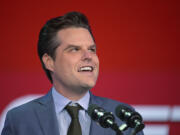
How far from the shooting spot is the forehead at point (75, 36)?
6.11 ft

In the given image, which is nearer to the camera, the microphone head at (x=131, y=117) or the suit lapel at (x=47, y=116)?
the microphone head at (x=131, y=117)

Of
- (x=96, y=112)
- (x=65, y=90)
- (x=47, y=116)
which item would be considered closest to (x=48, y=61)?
(x=65, y=90)

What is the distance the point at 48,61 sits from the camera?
1985 mm

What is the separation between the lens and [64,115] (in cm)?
183

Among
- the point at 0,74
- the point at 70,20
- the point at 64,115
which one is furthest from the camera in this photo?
the point at 0,74

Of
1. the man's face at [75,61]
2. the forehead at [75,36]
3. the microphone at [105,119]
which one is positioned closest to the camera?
the microphone at [105,119]

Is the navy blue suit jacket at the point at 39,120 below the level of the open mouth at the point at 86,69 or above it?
below

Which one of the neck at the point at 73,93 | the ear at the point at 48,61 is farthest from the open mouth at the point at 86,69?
the ear at the point at 48,61

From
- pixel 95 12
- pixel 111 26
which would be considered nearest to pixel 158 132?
pixel 111 26

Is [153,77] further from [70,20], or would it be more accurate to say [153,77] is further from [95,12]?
[70,20]

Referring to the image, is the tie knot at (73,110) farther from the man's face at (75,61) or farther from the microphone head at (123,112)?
the microphone head at (123,112)

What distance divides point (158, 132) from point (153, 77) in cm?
48

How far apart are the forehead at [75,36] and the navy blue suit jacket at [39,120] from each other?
341mm

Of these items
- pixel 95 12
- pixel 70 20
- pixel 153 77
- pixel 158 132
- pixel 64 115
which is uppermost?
pixel 95 12
